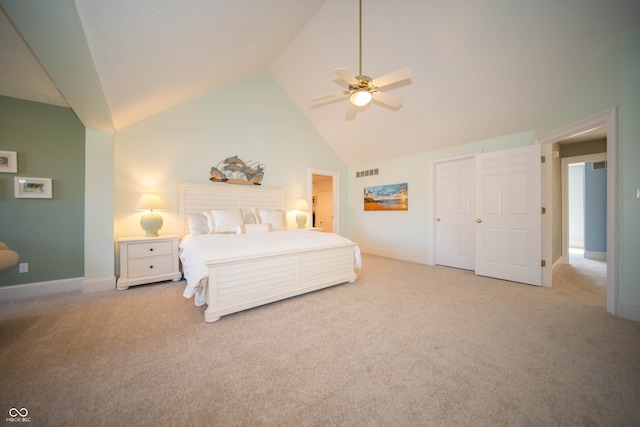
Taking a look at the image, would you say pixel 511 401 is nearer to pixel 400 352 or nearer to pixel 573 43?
pixel 400 352

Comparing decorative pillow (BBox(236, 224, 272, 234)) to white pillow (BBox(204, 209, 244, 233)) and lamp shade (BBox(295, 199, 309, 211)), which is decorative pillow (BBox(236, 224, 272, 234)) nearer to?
white pillow (BBox(204, 209, 244, 233))

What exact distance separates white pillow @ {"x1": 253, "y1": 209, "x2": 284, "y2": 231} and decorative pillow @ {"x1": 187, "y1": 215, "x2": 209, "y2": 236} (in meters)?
0.88

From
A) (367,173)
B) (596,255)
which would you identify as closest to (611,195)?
(367,173)

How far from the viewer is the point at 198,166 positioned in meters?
4.13

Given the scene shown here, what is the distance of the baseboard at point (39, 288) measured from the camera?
282 cm

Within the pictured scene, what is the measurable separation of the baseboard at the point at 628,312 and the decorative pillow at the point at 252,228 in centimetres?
431

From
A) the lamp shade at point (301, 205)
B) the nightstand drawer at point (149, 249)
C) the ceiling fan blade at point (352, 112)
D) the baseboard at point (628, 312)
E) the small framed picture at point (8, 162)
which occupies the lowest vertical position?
the baseboard at point (628, 312)

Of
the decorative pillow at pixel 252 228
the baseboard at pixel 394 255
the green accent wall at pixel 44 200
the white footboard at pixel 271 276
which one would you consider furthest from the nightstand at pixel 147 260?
the baseboard at pixel 394 255

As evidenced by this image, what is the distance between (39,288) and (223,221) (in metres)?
2.39

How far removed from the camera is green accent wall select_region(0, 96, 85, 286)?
2865 mm

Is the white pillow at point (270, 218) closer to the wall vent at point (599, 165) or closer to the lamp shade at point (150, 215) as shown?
the lamp shade at point (150, 215)

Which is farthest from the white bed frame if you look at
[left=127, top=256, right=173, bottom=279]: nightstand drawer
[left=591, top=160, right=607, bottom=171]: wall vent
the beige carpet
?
[left=591, top=160, right=607, bottom=171]: wall vent

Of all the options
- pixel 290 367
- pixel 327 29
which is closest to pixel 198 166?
pixel 327 29

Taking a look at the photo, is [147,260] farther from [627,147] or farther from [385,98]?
[627,147]
